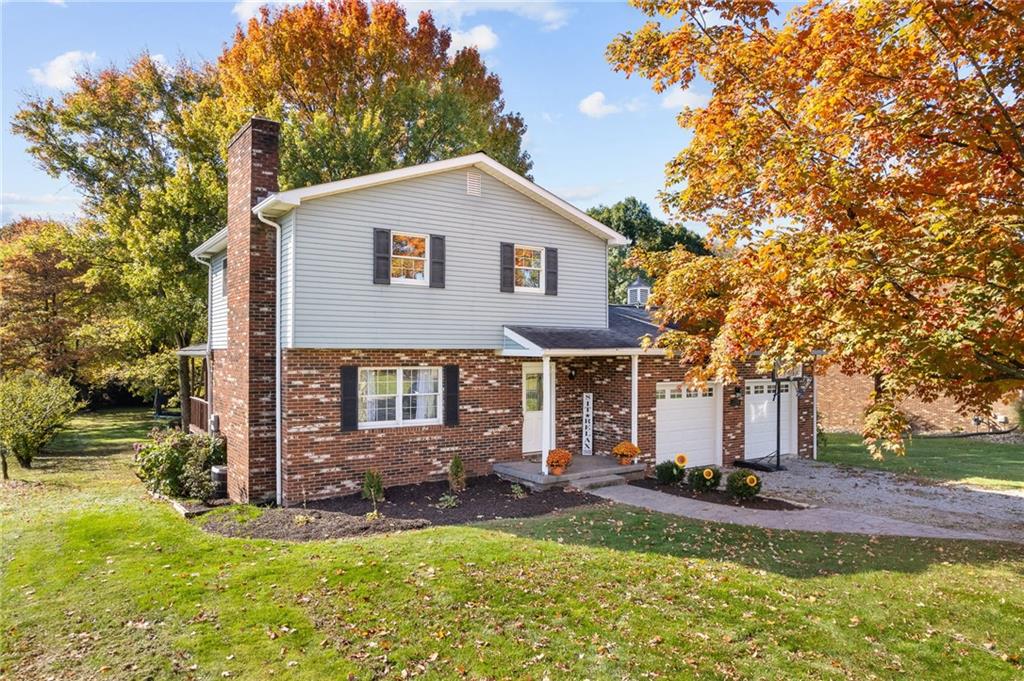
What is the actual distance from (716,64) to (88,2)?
10865mm

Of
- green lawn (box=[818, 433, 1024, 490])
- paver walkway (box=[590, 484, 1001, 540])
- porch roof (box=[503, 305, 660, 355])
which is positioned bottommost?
green lawn (box=[818, 433, 1024, 490])

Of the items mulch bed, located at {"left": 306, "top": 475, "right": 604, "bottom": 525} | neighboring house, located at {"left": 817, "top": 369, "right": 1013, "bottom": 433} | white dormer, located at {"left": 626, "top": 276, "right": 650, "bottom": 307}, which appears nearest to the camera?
mulch bed, located at {"left": 306, "top": 475, "right": 604, "bottom": 525}

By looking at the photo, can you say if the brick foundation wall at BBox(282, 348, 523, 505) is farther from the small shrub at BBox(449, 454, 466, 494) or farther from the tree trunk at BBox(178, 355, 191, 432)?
the tree trunk at BBox(178, 355, 191, 432)

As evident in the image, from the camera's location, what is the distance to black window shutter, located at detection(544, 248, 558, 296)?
1478cm

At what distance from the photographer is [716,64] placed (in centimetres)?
915

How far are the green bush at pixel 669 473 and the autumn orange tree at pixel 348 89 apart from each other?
15.5 meters

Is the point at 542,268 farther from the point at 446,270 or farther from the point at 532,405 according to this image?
the point at 532,405

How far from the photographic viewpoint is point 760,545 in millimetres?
9047

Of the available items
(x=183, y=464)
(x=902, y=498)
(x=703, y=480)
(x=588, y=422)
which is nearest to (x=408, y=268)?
(x=588, y=422)

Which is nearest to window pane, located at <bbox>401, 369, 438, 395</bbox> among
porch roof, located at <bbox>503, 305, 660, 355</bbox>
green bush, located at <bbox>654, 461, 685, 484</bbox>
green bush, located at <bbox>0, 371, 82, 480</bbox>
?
porch roof, located at <bbox>503, 305, 660, 355</bbox>

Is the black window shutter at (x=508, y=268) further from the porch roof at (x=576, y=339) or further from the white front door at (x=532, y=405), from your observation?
the white front door at (x=532, y=405)

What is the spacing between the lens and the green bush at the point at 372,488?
458 inches

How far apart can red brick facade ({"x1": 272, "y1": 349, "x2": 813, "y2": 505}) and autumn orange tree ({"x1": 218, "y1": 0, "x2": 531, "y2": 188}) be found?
1224cm

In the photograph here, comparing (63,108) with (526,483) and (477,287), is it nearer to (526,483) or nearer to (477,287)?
(477,287)
